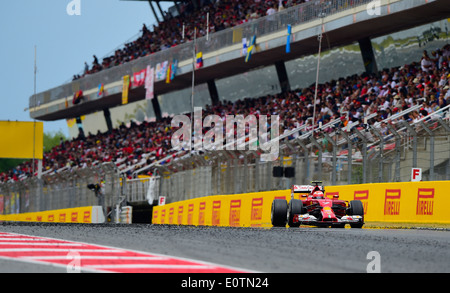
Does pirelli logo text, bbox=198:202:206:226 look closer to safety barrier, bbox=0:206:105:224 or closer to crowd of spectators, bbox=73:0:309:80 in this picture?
safety barrier, bbox=0:206:105:224

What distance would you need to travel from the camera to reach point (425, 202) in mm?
14898

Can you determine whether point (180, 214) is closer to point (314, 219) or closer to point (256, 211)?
point (256, 211)

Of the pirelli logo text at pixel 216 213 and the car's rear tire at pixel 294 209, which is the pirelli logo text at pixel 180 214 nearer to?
the pirelli logo text at pixel 216 213

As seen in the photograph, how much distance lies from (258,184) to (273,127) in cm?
725

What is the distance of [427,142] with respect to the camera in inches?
631

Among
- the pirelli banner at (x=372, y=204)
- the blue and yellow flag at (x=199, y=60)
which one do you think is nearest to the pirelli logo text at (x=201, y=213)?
the pirelli banner at (x=372, y=204)

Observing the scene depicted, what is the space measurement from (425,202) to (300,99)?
608 inches

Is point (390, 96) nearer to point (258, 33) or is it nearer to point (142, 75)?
point (258, 33)

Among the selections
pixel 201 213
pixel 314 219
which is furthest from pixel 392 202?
pixel 201 213

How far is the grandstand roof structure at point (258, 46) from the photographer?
89.8ft

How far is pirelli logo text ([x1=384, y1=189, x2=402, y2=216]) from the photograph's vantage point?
15.4 meters

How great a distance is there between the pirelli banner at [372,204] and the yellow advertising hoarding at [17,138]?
18.6 metres

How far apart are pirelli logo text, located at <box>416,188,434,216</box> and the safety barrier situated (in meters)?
13.5

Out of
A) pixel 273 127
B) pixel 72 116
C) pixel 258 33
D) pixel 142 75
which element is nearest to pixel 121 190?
pixel 273 127
